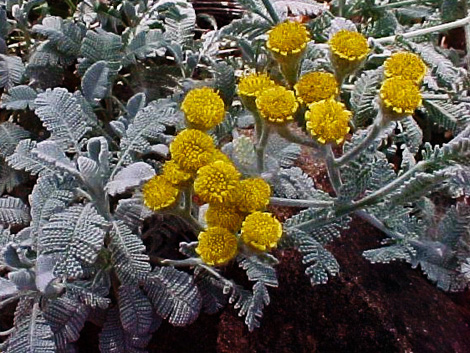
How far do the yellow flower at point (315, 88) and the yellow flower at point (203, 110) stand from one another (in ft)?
0.40

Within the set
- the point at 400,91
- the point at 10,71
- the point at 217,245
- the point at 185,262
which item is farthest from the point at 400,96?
the point at 10,71

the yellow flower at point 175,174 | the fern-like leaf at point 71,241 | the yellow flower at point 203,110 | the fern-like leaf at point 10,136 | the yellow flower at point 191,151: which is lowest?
the fern-like leaf at point 10,136

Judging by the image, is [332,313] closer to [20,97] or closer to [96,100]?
[96,100]

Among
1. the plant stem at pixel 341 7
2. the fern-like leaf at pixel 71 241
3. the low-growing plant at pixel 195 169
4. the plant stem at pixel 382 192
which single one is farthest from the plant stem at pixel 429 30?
the fern-like leaf at pixel 71 241

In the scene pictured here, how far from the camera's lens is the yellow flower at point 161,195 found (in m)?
1.08

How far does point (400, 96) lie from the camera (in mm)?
1063

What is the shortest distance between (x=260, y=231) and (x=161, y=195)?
Result: 6.2 inches

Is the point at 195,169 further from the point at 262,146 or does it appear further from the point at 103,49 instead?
the point at 103,49

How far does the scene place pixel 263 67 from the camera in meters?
1.58

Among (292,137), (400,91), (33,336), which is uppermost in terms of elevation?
(400,91)

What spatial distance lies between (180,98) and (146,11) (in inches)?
13.0

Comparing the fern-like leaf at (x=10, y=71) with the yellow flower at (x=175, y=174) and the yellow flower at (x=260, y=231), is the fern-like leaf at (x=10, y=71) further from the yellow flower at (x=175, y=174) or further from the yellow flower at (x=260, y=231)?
the yellow flower at (x=260, y=231)

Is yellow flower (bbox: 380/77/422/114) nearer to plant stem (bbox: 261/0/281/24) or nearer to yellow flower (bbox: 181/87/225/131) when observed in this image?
yellow flower (bbox: 181/87/225/131)

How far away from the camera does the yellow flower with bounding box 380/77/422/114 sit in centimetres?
106
